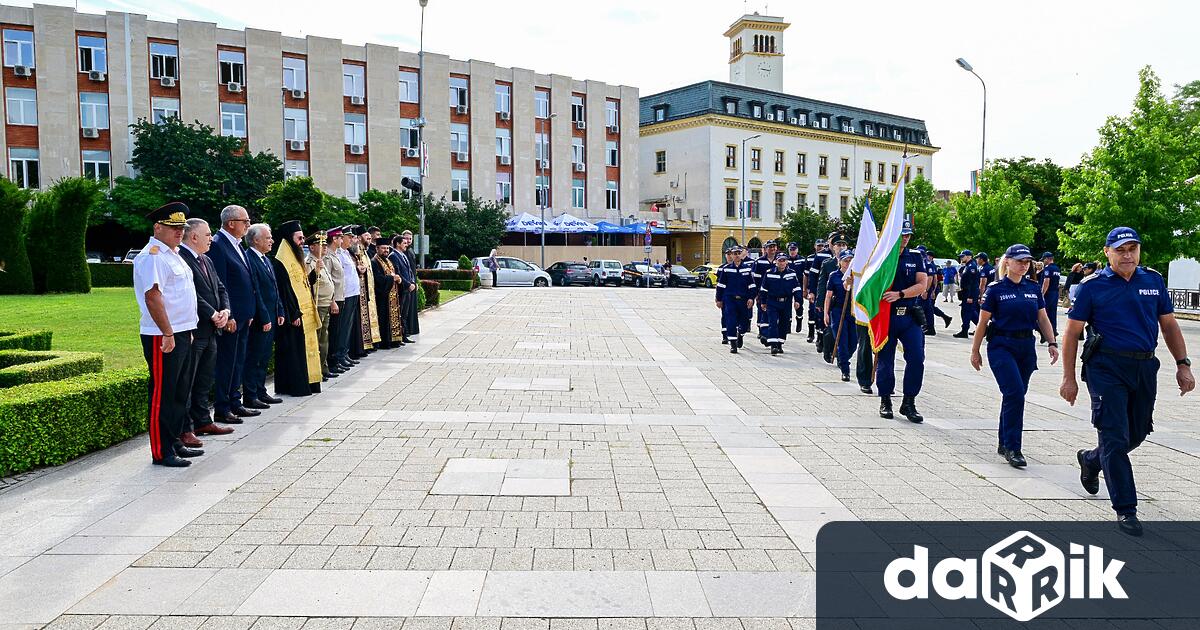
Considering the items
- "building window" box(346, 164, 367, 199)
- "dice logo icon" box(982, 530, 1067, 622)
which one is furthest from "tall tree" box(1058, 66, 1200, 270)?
"building window" box(346, 164, 367, 199)

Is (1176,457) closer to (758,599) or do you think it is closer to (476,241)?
(758,599)

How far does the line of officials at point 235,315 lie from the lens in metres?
6.47

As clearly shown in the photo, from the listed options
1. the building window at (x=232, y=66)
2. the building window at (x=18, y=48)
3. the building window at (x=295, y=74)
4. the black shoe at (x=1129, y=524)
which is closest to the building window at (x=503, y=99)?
the building window at (x=295, y=74)

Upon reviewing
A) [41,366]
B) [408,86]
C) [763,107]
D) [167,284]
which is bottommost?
[41,366]

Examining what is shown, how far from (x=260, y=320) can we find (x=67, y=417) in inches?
96.6

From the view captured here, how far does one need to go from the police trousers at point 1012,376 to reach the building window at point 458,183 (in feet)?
166

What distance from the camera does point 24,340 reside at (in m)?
10.1

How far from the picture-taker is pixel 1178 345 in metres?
5.59

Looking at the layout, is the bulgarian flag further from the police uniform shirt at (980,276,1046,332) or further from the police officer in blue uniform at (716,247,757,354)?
the police officer in blue uniform at (716,247,757,354)

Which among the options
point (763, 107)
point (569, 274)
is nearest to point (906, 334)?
point (569, 274)

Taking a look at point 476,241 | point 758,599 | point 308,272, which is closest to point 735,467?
point 758,599

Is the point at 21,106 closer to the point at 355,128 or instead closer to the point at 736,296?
the point at 355,128

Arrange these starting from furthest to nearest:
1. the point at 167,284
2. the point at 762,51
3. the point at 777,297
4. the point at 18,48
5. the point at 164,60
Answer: the point at 762,51, the point at 164,60, the point at 18,48, the point at 777,297, the point at 167,284

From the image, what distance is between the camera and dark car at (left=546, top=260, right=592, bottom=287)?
47.1 m
